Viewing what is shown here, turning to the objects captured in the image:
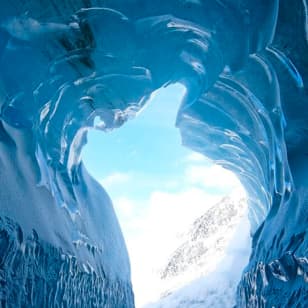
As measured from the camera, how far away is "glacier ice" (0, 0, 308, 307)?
9.26 ft

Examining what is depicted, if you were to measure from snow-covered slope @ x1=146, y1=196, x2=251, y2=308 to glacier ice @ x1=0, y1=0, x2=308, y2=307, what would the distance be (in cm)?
791

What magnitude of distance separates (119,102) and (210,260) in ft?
43.4

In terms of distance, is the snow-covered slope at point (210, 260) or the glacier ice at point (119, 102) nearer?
the glacier ice at point (119, 102)

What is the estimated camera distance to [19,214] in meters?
2.74

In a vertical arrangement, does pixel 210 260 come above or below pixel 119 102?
below

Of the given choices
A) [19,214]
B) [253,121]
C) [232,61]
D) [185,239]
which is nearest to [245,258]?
[253,121]

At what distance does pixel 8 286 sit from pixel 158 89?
2.92 m

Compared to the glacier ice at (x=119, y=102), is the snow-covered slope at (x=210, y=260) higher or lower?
lower

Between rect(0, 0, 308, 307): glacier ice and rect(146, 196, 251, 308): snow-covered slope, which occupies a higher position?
rect(0, 0, 308, 307): glacier ice

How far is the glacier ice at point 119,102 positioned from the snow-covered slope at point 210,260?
791 centimetres

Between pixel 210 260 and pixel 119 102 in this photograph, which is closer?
pixel 119 102

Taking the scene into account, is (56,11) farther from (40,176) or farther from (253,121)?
(253,121)

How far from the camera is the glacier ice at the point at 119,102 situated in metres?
2.82

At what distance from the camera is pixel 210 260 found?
1620 centimetres
